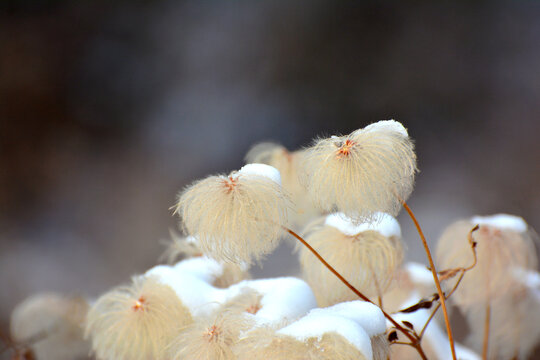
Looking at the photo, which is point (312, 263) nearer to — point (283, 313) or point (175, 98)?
point (283, 313)

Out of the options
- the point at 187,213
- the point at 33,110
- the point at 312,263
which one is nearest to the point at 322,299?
the point at 312,263

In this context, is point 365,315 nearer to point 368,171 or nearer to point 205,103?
point 368,171

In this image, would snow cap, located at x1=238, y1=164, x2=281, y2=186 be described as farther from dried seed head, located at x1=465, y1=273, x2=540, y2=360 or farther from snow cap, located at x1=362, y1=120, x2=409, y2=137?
dried seed head, located at x1=465, y1=273, x2=540, y2=360

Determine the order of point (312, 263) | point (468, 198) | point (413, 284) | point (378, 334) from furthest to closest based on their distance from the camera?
point (468, 198), point (413, 284), point (312, 263), point (378, 334)

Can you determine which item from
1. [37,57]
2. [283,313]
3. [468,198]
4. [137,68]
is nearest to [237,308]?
[283,313]

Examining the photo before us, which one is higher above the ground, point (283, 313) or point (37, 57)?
point (37, 57)

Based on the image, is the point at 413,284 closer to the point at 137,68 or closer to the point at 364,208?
the point at 364,208

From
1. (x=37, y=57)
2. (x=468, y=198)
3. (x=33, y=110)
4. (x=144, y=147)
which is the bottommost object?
(x=468, y=198)

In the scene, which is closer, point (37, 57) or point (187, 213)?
point (187, 213)

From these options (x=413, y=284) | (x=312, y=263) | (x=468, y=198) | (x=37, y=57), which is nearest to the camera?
(x=312, y=263)
